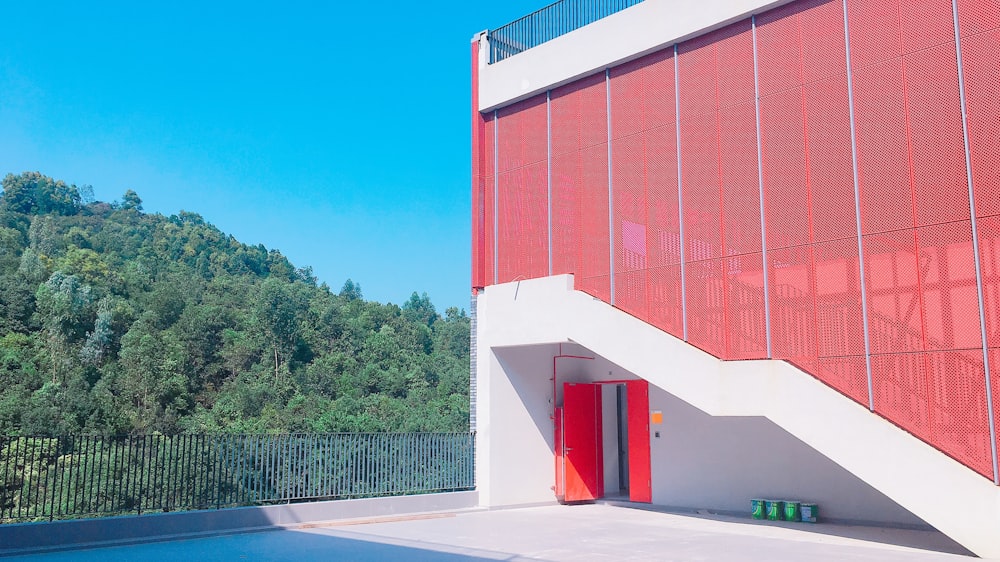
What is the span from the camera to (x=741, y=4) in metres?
12.4

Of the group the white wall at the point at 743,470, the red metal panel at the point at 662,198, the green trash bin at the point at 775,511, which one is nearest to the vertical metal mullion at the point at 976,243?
the white wall at the point at 743,470

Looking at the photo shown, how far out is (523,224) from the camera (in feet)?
51.6

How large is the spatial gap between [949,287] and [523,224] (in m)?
7.80

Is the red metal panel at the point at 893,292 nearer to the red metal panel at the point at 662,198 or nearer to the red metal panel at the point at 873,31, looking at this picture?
the red metal panel at the point at 873,31

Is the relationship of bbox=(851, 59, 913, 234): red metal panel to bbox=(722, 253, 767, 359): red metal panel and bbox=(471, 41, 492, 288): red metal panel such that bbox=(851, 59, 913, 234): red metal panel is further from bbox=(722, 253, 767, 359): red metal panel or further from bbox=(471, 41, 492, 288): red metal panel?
bbox=(471, 41, 492, 288): red metal panel

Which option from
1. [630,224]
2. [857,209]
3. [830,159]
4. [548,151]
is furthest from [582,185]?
[857,209]

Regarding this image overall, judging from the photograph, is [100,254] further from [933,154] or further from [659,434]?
[933,154]

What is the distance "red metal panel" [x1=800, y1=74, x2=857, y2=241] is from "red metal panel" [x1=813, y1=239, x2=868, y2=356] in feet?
0.77

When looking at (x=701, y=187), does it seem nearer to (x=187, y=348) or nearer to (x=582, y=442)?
(x=582, y=442)

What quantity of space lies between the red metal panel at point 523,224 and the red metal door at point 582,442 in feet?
9.04

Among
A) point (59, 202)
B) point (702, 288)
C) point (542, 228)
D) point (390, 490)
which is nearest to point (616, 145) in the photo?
point (542, 228)

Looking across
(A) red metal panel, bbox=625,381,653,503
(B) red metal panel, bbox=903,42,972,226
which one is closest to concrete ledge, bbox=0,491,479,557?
(A) red metal panel, bbox=625,381,653,503

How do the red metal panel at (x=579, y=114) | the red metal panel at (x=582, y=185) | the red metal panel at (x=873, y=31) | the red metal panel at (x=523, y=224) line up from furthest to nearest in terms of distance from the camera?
1. the red metal panel at (x=523, y=224)
2. the red metal panel at (x=579, y=114)
3. the red metal panel at (x=582, y=185)
4. the red metal panel at (x=873, y=31)

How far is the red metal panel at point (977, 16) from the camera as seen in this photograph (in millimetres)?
9812
